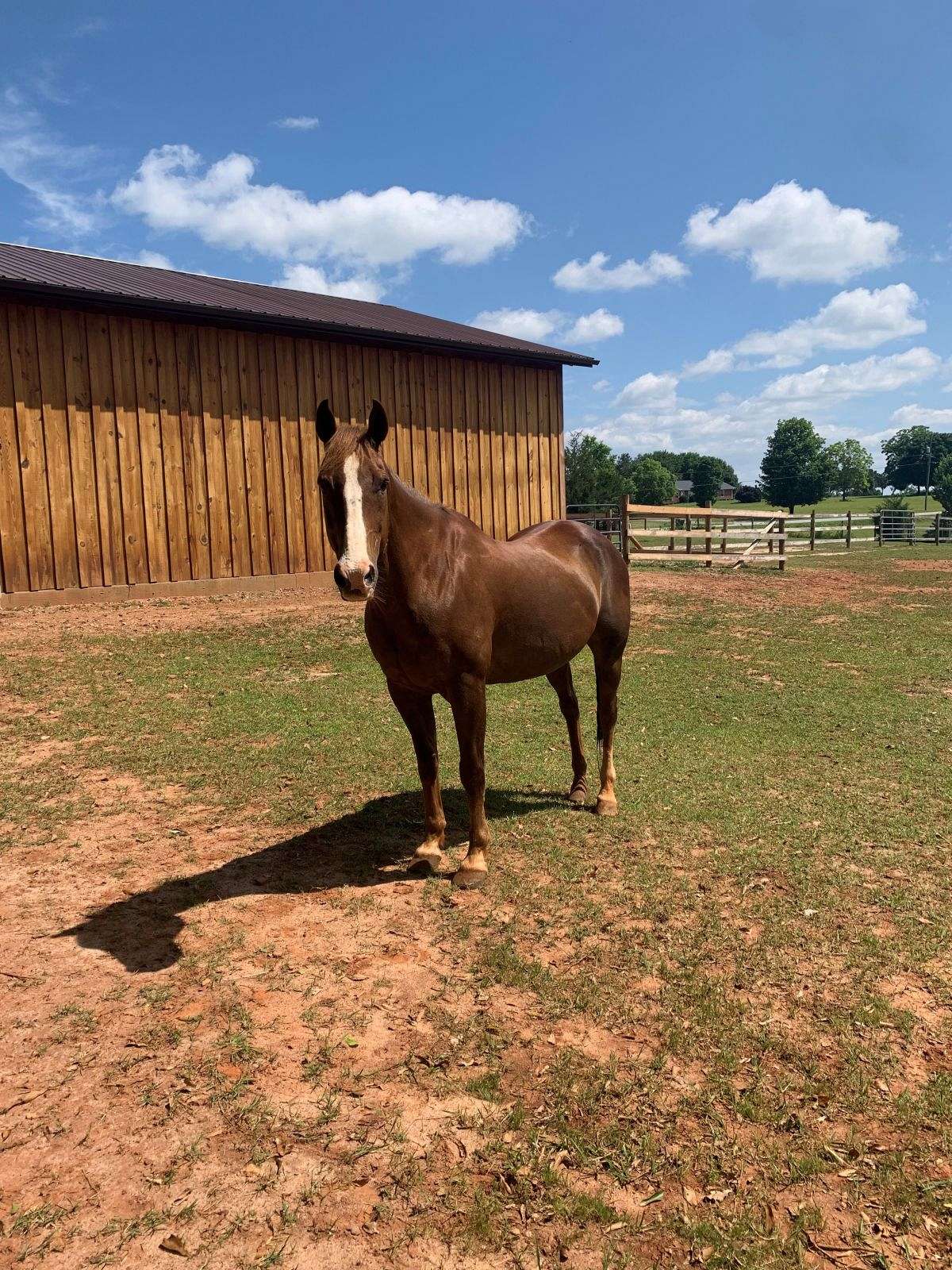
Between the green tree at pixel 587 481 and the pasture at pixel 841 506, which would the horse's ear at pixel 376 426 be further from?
the pasture at pixel 841 506

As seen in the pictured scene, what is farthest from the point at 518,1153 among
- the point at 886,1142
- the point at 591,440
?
the point at 591,440

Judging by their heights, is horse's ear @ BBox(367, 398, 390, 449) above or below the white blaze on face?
above

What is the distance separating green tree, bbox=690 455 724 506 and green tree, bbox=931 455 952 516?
3309 inches

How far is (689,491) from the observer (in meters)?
140

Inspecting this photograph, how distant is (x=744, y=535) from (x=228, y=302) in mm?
17893

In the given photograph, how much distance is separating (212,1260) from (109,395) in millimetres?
12470

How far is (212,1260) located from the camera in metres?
1.99

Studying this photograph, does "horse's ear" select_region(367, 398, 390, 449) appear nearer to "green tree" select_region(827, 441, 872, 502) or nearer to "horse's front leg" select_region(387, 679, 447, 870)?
"horse's front leg" select_region(387, 679, 447, 870)

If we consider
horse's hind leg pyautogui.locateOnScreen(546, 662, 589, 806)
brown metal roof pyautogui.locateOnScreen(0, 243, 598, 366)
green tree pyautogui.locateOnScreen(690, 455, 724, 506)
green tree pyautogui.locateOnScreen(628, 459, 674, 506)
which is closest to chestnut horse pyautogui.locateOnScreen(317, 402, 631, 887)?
horse's hind leg pyautogui.locateOnScreen(546, 662, 589, 806)

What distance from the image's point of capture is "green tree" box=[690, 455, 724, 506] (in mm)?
148000

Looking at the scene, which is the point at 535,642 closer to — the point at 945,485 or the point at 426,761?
the point at 426,761

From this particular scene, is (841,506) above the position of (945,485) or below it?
below

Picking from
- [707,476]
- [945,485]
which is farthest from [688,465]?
[945,485]

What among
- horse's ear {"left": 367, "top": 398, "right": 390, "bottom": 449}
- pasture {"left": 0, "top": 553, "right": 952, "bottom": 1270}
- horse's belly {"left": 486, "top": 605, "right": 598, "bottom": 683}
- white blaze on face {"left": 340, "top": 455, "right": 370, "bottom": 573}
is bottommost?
pasture {"left": 0, "top": 553, "right": 952, "bottom": 1270}
